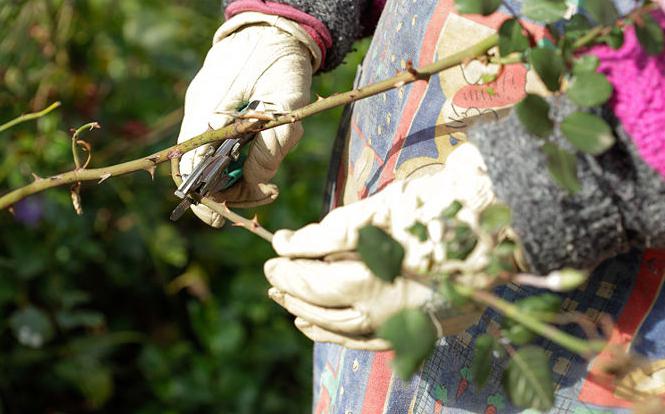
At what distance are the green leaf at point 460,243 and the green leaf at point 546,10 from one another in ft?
0.54

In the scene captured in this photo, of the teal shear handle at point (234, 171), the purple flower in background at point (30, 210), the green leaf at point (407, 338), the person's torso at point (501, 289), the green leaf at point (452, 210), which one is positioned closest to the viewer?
the green leaf at point (407, 338)

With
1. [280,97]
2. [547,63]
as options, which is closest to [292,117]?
[280,97]

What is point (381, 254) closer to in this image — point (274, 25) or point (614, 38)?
point (614, 38)

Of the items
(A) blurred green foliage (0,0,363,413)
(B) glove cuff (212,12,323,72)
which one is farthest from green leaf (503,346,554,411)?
(A) blurred green foliage (0,0,363,413)

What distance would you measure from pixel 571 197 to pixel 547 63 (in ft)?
0.33

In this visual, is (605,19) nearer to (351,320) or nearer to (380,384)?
(351,320)

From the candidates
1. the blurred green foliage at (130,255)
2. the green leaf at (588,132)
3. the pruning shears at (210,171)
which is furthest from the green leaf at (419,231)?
the blurred green foliage at (130,255)

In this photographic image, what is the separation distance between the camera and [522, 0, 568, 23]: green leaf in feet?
2.05

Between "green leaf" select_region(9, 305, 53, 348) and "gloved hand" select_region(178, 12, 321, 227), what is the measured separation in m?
0.98

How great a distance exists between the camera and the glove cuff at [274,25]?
0.99 metres

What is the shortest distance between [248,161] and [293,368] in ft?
3.91

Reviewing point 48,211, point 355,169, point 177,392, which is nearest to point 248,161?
point 355,169

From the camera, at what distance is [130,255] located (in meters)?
2.04

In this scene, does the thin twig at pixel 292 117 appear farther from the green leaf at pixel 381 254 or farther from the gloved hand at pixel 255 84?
the green leaf at pixel 381 254
